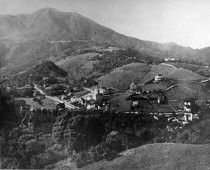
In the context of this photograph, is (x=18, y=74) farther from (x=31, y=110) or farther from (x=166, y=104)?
(x=166, y=104)

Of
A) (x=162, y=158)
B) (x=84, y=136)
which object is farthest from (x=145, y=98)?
(x=84, y=136)

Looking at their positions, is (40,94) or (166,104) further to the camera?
(40,94)

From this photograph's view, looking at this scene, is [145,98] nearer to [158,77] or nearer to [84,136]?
[158,77]

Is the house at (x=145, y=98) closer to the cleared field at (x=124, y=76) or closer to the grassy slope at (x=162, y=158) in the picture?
the cleared field at (x=124, y=76)

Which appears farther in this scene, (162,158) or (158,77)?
(158,77)

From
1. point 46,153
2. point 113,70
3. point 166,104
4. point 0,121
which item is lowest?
point 46,153

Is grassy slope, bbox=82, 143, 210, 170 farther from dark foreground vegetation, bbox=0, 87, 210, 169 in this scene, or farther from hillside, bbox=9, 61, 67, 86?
hillside, bbox=9, 61, 67, 86

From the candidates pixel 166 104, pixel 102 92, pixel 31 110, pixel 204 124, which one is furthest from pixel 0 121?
pixel 204 124
